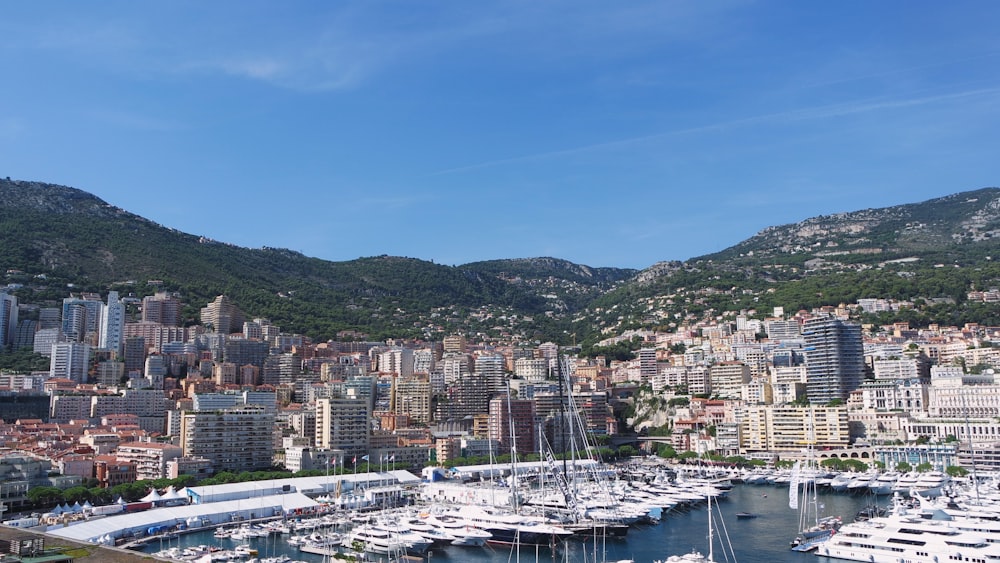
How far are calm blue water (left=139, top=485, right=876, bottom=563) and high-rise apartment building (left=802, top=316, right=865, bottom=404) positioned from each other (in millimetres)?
29180

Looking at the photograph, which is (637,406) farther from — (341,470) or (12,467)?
(12,467)

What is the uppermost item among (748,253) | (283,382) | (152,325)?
(748,253)

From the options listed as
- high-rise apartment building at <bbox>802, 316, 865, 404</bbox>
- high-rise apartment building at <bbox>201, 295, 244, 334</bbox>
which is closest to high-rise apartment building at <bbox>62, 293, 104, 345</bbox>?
high-rise apartment building at <bbox>201, 295, 244, 334</bbox>

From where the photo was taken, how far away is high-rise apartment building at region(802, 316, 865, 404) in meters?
71.6

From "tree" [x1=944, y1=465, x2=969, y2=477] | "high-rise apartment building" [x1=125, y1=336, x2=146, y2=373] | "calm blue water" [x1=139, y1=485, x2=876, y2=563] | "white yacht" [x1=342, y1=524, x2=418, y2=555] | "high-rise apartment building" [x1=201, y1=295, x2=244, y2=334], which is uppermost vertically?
"high-rise apartment building" [x1=201, y1=295, x2=244, y2=334]

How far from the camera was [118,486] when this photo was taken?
145ft

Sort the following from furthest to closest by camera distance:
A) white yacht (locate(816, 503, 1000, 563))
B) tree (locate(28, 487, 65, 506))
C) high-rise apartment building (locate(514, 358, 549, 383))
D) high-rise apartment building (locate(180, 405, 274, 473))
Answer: high-rise apartment building (locate(514, 358, 549, 383)) → high-rise apartment building (locate(180, 405, 274, 473)) → tree (locate(28, 487, 65, 506)) → white yacht (locate(816, 503, 1000, 563))

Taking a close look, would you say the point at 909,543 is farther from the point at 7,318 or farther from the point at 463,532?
the point at 7,318

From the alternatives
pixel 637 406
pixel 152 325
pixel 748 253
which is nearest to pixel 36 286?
pixel 152 325

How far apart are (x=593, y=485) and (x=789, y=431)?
23277mm

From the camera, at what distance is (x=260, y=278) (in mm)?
127750

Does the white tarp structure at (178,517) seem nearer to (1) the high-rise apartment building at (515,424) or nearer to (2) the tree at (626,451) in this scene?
(1) the high-rise apartment building at (515,424)

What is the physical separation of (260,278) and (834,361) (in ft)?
275

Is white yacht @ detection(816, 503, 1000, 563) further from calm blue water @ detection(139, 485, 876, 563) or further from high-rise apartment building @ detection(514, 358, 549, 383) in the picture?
high-rise apartment building @ detection(514, 358, 549, 383)
